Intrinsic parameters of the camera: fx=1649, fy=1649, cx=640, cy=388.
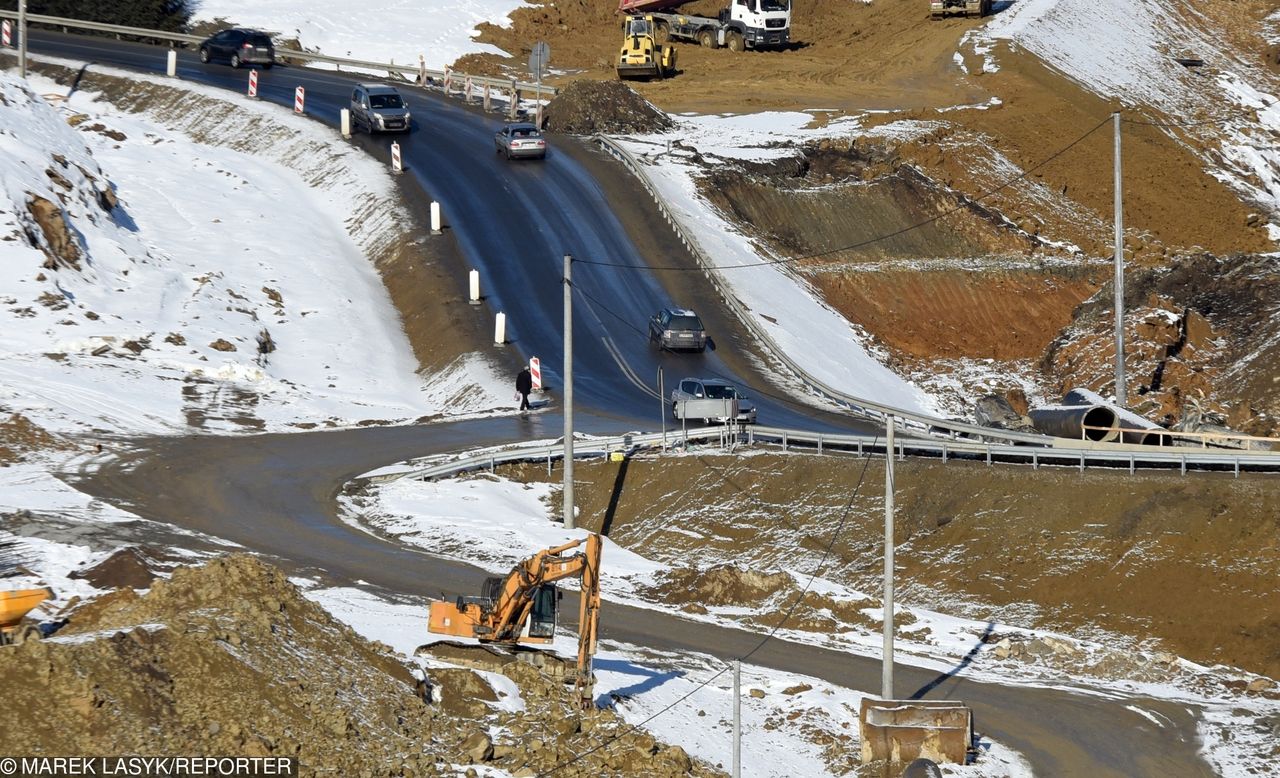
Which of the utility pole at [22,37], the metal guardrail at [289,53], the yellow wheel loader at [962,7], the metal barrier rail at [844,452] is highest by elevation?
the yellow wheel loader at [962,7]

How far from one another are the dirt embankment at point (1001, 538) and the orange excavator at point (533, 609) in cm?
772

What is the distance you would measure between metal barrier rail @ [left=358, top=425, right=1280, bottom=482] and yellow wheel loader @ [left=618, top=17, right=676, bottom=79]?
44.3 m

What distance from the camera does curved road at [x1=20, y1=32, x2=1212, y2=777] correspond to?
29.5 metres

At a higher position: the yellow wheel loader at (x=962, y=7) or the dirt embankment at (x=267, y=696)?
Result: the yellow wheel loader at (x=962, y=7)

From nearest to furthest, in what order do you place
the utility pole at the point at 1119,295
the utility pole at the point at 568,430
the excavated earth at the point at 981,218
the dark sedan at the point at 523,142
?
1. the utility pole at the point at 568,430
2. the utility pole at the point at 1119,295
3. the excavated earth at the point at 981,218
4. the dark sedan at the point at 523,142

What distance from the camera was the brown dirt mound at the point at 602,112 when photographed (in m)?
72.4

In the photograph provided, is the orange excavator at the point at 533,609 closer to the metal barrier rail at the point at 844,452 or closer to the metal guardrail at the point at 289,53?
the metal barrier rail at the point at 844,452

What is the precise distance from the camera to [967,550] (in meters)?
36.3

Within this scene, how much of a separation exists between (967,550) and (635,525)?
8.08 metres

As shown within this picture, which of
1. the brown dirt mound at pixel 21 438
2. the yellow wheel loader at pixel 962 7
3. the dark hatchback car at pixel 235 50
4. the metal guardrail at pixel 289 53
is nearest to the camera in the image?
the brown dirt mound at pixel 21 438

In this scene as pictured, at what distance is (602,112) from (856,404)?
28.7 m

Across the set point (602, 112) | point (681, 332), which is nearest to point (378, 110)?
point (602, 112)

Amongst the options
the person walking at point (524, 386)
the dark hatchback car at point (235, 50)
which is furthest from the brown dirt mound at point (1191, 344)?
the dark hatchback car at point (235, 50)

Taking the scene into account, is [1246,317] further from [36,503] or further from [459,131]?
[36,503]
